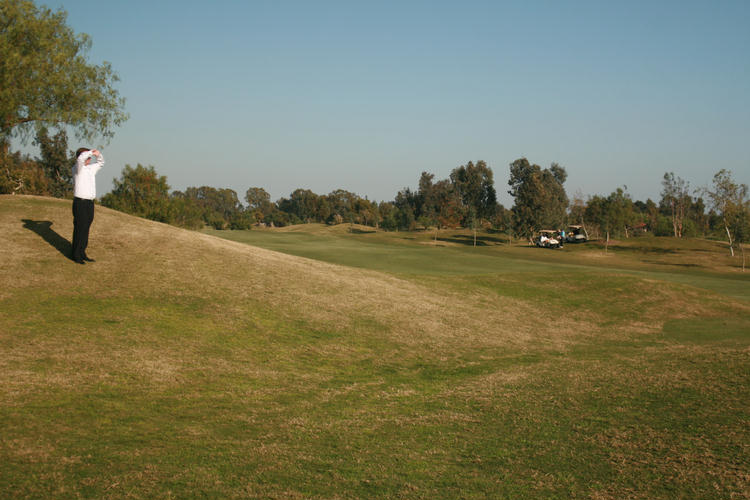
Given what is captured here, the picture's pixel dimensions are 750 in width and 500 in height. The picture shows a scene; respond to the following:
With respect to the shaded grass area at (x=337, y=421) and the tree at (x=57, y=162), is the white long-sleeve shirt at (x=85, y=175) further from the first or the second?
the tree at (x=57, y=162)

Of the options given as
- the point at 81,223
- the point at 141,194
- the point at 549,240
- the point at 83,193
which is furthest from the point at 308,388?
the point at 549,240

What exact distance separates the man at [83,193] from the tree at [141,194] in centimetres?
4384

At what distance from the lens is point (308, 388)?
10.7 metres

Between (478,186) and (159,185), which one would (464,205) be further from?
(159,185)

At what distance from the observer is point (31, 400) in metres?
8.09

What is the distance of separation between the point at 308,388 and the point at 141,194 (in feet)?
178

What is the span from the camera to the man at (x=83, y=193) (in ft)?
50.3

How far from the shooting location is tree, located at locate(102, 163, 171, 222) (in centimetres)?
5672

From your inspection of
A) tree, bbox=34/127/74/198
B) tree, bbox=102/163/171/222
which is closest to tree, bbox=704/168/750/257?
tree, bbox=102/163/171/222

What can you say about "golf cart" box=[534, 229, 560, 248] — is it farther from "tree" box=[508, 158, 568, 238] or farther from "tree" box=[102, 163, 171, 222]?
→ "tree" box=[102, 163, 171, 222]

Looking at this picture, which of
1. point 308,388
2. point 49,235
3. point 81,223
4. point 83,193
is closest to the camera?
point 308,388

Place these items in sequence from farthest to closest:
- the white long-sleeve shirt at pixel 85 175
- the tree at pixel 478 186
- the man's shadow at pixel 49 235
Result: the tree at pixel 478 186
the man's shadow at pixel 49 235
the white long-sleeve shirt at pixel 85 175

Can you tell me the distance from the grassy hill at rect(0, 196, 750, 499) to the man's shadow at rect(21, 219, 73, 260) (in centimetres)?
13

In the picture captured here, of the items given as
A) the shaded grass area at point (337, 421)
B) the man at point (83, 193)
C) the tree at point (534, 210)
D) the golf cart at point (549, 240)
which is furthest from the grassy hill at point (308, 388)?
the tree at point (534, 210)
